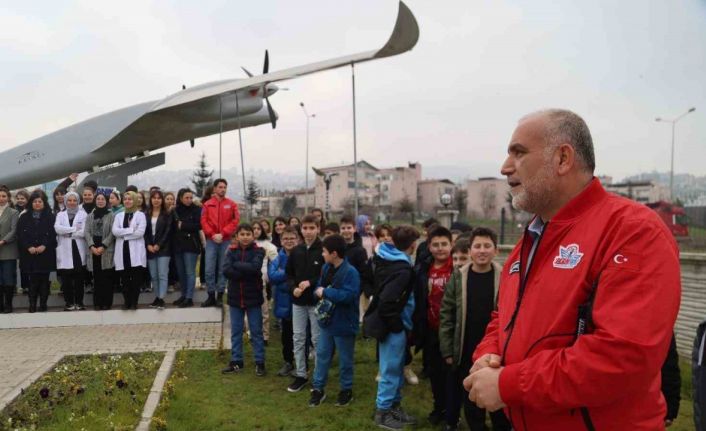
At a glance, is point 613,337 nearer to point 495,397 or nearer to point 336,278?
point 495,397

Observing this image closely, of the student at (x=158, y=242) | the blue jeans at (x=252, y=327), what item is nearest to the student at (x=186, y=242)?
the student at (x=158, y=242)

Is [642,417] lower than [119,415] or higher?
higher

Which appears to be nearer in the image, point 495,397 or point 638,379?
point 638,379

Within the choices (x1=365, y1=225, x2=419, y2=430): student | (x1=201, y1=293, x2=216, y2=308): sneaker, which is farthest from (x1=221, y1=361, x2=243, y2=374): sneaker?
(x1=201, y1=293, x2=216, y2=308): sneaker

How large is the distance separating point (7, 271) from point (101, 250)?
167 cm

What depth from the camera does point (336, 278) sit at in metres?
4.96

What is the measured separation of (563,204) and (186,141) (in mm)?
11143

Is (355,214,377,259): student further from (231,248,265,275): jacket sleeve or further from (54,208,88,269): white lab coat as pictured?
(54,208,88,269): white lab coat

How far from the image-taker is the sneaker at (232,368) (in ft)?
19.4

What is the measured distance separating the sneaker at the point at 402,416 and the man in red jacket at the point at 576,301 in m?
3.00

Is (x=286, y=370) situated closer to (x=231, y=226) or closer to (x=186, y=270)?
(x=231, y=226)

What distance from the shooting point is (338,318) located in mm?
4887

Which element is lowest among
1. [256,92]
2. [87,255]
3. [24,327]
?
[24,327]

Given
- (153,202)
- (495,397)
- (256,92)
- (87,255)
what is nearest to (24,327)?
(87,255)
